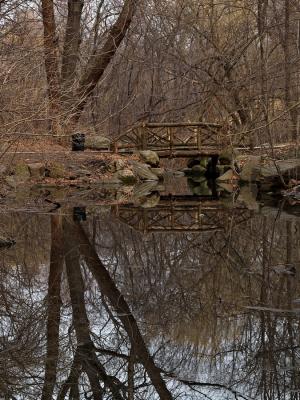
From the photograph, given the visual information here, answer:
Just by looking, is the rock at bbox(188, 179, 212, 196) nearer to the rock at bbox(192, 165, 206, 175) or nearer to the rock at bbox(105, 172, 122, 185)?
the rock at bbox(192, 165, 206, 175)

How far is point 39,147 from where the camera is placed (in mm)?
17500

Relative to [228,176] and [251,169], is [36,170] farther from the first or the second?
[251,169]

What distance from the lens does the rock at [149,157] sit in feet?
63.6

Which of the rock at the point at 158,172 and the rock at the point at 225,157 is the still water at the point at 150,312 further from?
the rock at the point at 158,172

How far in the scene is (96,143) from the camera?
20.7 metres

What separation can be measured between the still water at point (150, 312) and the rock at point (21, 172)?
21.3 feet

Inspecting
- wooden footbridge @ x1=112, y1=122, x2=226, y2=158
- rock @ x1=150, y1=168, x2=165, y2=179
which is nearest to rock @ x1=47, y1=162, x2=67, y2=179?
wooden footbridge @ x1=112, y1=122, x2=226, y2=158

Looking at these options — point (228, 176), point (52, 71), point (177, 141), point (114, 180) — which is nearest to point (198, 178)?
point (177, 141)

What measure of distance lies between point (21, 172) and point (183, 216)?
6.16 metres

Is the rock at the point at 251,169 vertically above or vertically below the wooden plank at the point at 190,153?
below

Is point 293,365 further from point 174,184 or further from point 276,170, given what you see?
point 174,184

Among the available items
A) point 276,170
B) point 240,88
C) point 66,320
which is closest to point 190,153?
point 240,88

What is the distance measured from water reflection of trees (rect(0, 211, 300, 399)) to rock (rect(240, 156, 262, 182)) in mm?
7755

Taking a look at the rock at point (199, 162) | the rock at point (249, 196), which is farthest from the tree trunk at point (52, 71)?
the rock at point (199, 162)
